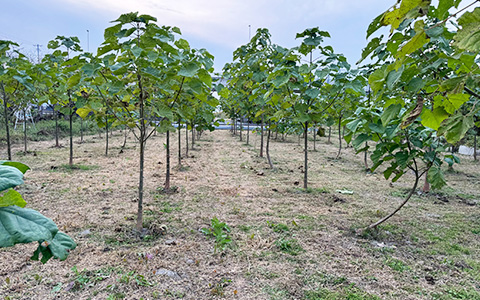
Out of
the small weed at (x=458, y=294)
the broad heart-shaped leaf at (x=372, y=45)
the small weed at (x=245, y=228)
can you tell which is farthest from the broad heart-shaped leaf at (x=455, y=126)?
the small weed at (x=245, y=228)

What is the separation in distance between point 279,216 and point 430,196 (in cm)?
319

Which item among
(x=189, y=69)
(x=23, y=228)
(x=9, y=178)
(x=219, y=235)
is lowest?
(x=219, y=235)

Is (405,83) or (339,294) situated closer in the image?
(405,83)

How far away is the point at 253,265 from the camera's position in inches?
100.0

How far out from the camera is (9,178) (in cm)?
82

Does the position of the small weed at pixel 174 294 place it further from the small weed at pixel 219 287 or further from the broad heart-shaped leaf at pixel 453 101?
the broad heart-shaped leaf at pixel 453 101

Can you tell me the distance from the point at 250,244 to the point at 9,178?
2432mm

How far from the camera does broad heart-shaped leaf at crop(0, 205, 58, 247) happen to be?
0.75 metres

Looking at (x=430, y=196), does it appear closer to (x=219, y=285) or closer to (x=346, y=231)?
(x=346, y=231)

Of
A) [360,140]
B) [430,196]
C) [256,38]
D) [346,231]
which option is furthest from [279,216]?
[256,38]

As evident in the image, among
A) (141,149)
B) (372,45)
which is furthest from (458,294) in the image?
(141,149)

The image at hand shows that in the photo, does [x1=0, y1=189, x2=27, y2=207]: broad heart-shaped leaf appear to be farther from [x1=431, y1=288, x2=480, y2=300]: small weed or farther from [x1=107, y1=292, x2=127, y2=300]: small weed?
[x1=431, y1=288, x2=480, y2=300]: small weed

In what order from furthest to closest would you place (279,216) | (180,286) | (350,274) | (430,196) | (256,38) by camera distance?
(256,38), (430,196), (279,216), (350,274), (180,286)

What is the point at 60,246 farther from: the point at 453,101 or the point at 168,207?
the point at 168,207
